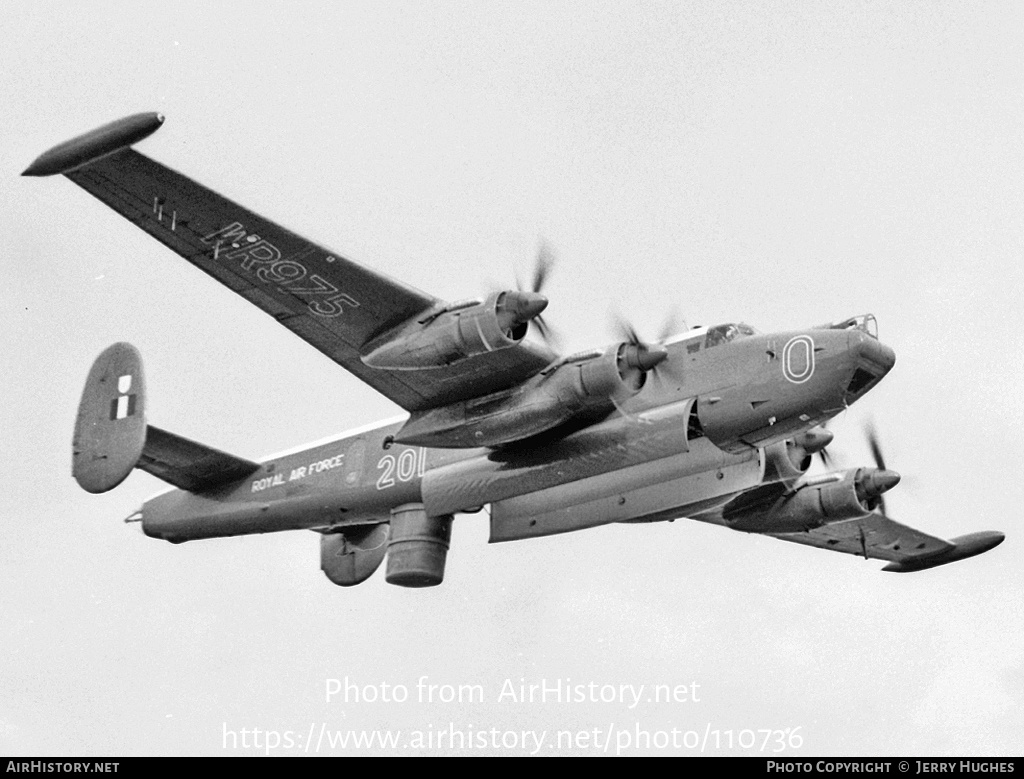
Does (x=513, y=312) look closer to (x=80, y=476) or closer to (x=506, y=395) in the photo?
(x=506, y=395)

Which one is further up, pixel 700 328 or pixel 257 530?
pixel 700 328

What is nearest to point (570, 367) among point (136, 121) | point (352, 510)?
point (352, 510)

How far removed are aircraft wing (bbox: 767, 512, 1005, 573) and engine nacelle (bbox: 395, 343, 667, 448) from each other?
10.5 meters

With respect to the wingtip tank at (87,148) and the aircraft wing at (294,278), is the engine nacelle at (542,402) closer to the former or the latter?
the aircraft wing at (294,278)

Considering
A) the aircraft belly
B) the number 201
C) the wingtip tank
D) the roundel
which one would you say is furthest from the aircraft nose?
the wingtip tank

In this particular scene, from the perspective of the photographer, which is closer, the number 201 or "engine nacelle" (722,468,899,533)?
the number 201

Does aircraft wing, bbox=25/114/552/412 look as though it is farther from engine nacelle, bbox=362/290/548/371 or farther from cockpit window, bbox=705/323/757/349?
cockpit window, bbox=705/323/757/349

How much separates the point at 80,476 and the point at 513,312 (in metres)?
9.50

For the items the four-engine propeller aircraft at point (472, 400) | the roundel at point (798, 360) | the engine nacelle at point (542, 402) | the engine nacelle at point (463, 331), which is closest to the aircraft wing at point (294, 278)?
the four-engine propeller aircraft at point (472, 400)

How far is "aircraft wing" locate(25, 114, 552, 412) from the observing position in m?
28.1

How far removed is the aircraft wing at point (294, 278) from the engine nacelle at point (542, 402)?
26cm

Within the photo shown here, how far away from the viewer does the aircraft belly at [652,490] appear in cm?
3109

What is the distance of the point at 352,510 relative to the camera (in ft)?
113

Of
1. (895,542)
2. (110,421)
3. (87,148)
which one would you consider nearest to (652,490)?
(110,421)
